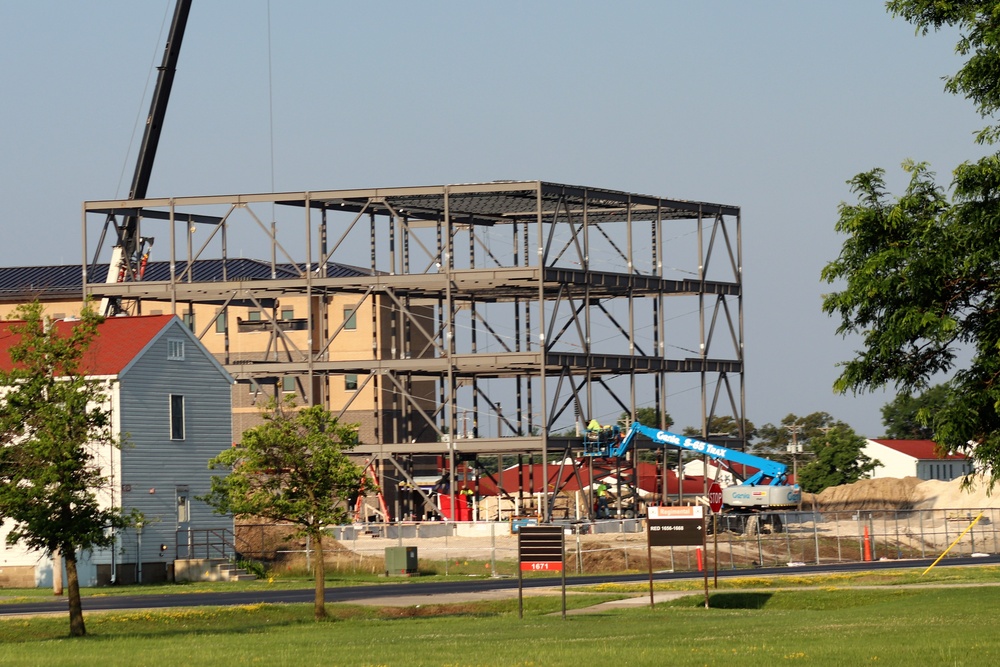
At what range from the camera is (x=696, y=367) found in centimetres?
8744

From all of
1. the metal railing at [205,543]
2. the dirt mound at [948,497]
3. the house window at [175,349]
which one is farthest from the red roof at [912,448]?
the house window at [175,349]

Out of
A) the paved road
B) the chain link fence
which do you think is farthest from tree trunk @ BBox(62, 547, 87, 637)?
the chain link fence

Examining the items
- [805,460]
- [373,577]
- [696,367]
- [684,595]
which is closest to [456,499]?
[696,367]

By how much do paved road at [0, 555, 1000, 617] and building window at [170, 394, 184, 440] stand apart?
1056cm

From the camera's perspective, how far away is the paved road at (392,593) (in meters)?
45.2

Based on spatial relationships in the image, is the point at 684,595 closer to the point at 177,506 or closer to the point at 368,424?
the point at 177,506

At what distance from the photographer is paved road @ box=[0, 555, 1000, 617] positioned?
4522cm

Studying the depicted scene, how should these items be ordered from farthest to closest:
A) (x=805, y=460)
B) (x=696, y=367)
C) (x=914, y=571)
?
(x=805, y=460) < (x=696, y=367) < (x=914, y=571)

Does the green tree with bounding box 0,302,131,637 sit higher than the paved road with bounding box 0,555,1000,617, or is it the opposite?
the green tree with bounding box 0,302,131,637

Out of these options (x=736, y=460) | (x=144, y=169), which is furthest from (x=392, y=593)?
(x=144, y=169)

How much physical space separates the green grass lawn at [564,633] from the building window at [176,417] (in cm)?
2108

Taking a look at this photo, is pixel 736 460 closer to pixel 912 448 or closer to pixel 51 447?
pixel 51 447

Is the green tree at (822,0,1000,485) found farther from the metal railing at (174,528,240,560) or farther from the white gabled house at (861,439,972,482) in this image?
the white gabled house at (861,439,972,482)

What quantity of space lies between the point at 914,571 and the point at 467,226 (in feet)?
131
